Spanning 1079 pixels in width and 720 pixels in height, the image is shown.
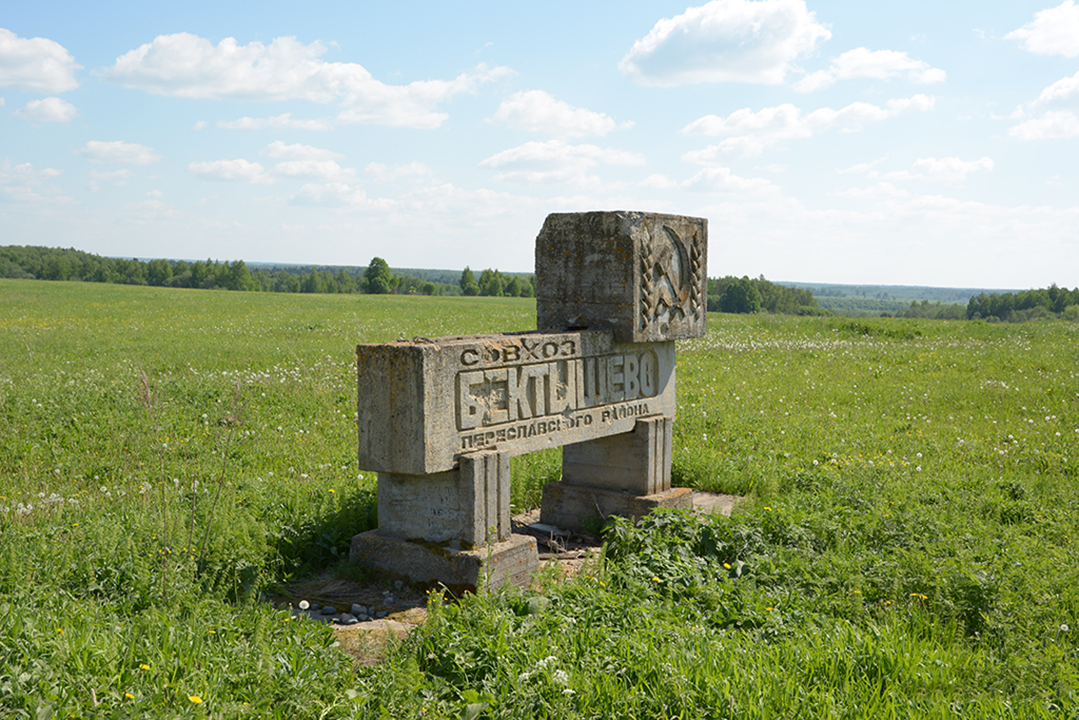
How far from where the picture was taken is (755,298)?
8119 centimetres

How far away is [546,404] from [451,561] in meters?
1.53

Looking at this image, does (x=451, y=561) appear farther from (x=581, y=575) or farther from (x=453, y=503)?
(x=581, y=575)

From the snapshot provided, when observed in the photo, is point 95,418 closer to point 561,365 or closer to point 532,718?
point 561,365

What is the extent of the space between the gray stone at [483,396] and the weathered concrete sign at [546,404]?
12mm

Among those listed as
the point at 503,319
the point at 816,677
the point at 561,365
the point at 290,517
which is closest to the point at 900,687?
the point at 816,677

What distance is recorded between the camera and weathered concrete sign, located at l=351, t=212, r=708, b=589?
5.70m

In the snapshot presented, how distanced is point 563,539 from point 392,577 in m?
2.06

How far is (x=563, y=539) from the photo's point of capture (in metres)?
7.55

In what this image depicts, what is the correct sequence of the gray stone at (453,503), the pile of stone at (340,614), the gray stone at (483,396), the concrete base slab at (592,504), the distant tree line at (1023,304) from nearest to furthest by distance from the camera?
the pile of stone at (340,614)
the gray stone at (483,396)
the gray stone at (453,503)
the concrete base slab at (592,504)
the distant tree line at (1023,304)

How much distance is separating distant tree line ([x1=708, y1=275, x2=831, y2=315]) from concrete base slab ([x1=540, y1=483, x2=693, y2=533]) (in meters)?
68.5

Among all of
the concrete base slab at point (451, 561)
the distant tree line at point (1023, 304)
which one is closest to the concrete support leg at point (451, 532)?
the concrete base slab at point (451, 561)

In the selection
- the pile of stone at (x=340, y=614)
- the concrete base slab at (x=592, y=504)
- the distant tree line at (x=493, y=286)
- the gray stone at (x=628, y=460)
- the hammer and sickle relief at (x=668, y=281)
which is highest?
the distant tree line at (x=493, y=286)

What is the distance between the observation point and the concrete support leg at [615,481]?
7668 millimetres

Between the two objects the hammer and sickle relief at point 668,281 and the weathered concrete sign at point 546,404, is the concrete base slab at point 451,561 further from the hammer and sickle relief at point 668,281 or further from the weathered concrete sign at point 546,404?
the hammer and sickle relief at point 668,281
